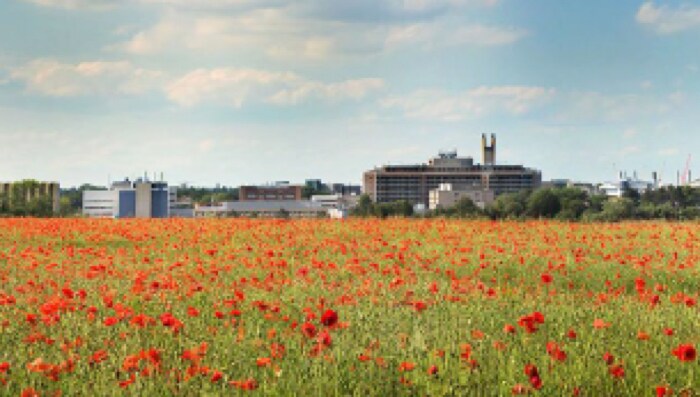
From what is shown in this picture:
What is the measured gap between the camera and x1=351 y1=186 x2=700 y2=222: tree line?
75.5 metres

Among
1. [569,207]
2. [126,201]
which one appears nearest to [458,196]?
[126,201]

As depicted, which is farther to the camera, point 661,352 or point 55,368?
point 661,352

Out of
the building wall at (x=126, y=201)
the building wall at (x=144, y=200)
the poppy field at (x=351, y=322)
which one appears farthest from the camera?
the building wall at (x=126, y=201)

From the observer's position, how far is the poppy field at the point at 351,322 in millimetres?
6160

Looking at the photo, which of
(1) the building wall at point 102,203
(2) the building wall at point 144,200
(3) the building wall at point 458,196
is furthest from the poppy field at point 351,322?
(3) the building wall at point 458,196

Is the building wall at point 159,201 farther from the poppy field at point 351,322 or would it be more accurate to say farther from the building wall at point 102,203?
the poppy field at point 351,322

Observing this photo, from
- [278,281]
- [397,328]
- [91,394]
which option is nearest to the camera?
[91,394]

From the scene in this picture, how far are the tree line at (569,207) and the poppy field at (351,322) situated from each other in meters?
28.8

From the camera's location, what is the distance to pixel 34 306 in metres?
9.41

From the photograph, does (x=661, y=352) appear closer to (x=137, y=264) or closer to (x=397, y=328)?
(x=397, y=328)

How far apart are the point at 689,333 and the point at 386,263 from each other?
6.83 m

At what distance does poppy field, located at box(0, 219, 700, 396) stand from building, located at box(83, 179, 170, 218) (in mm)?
157265

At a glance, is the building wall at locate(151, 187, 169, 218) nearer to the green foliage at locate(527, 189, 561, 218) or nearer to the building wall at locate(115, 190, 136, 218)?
the building wall at locate(115, 190, 136, 218)

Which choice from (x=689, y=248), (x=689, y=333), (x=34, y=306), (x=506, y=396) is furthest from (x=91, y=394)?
(x=689, y=248)
